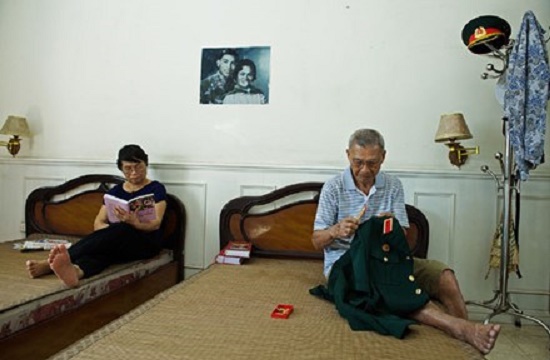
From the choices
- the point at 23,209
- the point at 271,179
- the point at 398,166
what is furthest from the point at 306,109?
the point at 23,209

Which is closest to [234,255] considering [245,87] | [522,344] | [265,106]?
[265,106]

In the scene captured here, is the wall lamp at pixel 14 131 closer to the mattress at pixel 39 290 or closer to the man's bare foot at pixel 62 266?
the mattress at pixel 39 290

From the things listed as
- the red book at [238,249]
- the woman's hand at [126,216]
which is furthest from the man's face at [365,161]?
the woman's hand at [126,216]

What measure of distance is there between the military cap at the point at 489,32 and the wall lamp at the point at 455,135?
421 mm

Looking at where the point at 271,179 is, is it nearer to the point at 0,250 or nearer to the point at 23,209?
the point at 0,250

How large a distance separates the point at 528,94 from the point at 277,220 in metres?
1.64

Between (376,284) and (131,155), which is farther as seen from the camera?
(131,155)

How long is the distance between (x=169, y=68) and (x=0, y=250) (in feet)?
5.45

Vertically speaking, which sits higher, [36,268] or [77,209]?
[77,209]

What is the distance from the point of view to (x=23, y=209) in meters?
3.16

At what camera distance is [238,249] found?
2.48 m

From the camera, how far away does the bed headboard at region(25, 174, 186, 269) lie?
2845 mm

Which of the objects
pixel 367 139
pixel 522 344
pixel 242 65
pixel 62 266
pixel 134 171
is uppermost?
pixel 242 65

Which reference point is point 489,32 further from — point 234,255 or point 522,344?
point 234,255
